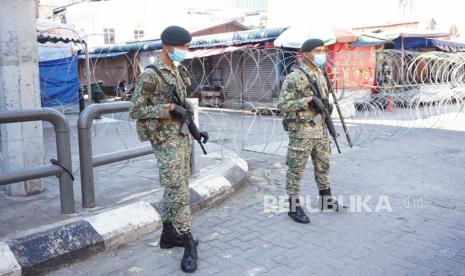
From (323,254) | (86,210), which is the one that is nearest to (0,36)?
(86,210)

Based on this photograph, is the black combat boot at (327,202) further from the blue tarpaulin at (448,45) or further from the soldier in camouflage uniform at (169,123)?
the blue tarpaulin at (448,45)

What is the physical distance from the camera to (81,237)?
3.32 m

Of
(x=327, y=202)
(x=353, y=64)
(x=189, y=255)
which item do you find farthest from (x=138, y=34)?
(x=189, y=255)

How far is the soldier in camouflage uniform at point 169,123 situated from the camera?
303 centimetres

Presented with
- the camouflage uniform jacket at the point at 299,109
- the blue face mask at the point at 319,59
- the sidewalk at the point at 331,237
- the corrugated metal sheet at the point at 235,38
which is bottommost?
the sidewalk at the point at 331,237

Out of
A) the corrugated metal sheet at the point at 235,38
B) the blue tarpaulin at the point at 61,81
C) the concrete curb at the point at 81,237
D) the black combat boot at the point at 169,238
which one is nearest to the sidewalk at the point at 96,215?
the concrete curb at the point at 81,237

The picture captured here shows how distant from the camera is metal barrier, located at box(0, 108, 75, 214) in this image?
11.0ft

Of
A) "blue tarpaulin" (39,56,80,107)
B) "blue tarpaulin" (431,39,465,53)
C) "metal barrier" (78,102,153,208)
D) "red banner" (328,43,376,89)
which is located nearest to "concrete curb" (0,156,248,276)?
"metal barrier" (78,102,153,208)

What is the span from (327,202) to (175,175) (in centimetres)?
181

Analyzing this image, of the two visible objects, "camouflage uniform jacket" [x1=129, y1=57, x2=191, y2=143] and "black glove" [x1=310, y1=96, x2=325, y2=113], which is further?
"black glove" [x1=310, y1=96, x2=325, y2=113]

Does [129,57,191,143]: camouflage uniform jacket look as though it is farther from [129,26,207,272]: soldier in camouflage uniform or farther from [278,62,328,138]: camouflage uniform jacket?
[278,62,328,138]: camouflage uniform jacket

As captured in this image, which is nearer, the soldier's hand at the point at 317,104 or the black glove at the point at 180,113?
the black glove at the point at 180,113

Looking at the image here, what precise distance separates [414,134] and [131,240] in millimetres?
7145

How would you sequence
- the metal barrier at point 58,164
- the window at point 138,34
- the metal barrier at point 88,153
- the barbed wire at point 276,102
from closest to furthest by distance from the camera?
1. the metal barrier at point 58,164
2. the metal barrier at point 88,153
3. the barbed wire at point 276,102
4. the window at point 138,34
